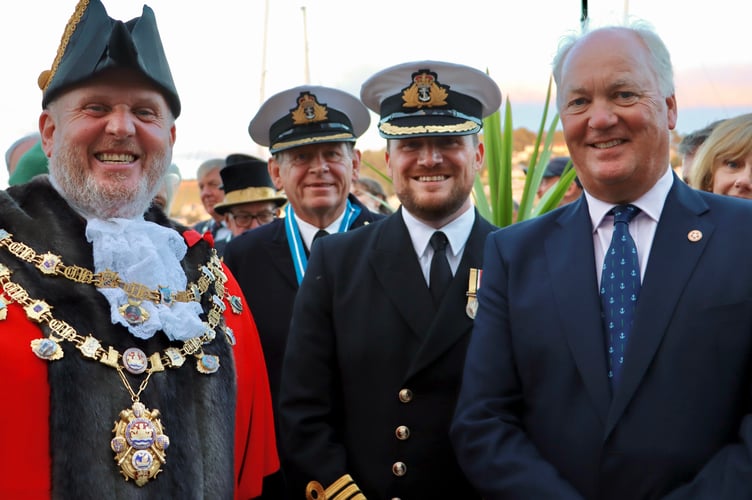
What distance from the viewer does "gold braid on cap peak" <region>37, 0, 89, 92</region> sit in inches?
96.3

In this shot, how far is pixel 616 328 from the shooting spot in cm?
221

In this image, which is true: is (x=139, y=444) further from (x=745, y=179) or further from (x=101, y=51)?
(x=745, y=179)

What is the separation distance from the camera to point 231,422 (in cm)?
247

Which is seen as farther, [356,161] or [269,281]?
[356,161]

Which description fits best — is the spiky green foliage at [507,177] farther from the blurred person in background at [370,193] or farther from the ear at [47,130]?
the ear at [47,130]

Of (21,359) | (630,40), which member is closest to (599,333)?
(630,40)

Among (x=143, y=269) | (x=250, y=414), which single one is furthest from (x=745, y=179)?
(x=143, y=269)

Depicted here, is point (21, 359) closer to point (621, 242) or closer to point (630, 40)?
point (621, 242)

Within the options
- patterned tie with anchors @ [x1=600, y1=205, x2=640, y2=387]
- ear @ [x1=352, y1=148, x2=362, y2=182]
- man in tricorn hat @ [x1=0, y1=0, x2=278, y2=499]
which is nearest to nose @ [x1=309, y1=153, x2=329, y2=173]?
ear @ [x1=352, y1=148, x2=362, y2=182]

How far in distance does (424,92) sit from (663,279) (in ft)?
4.24

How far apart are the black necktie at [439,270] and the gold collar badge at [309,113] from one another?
1208mm

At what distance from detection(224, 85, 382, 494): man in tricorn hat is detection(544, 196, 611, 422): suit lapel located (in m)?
1.61

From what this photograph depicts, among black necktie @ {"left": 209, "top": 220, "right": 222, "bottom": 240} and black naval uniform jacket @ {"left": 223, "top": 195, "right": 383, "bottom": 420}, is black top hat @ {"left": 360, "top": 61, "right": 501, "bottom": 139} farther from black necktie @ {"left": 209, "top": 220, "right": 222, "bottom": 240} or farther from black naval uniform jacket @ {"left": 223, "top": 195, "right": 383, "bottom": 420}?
black necktie @ {"left": 209, "top": 220, "right": 222, "bottom": 240}

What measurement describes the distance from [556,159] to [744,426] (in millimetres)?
5147
